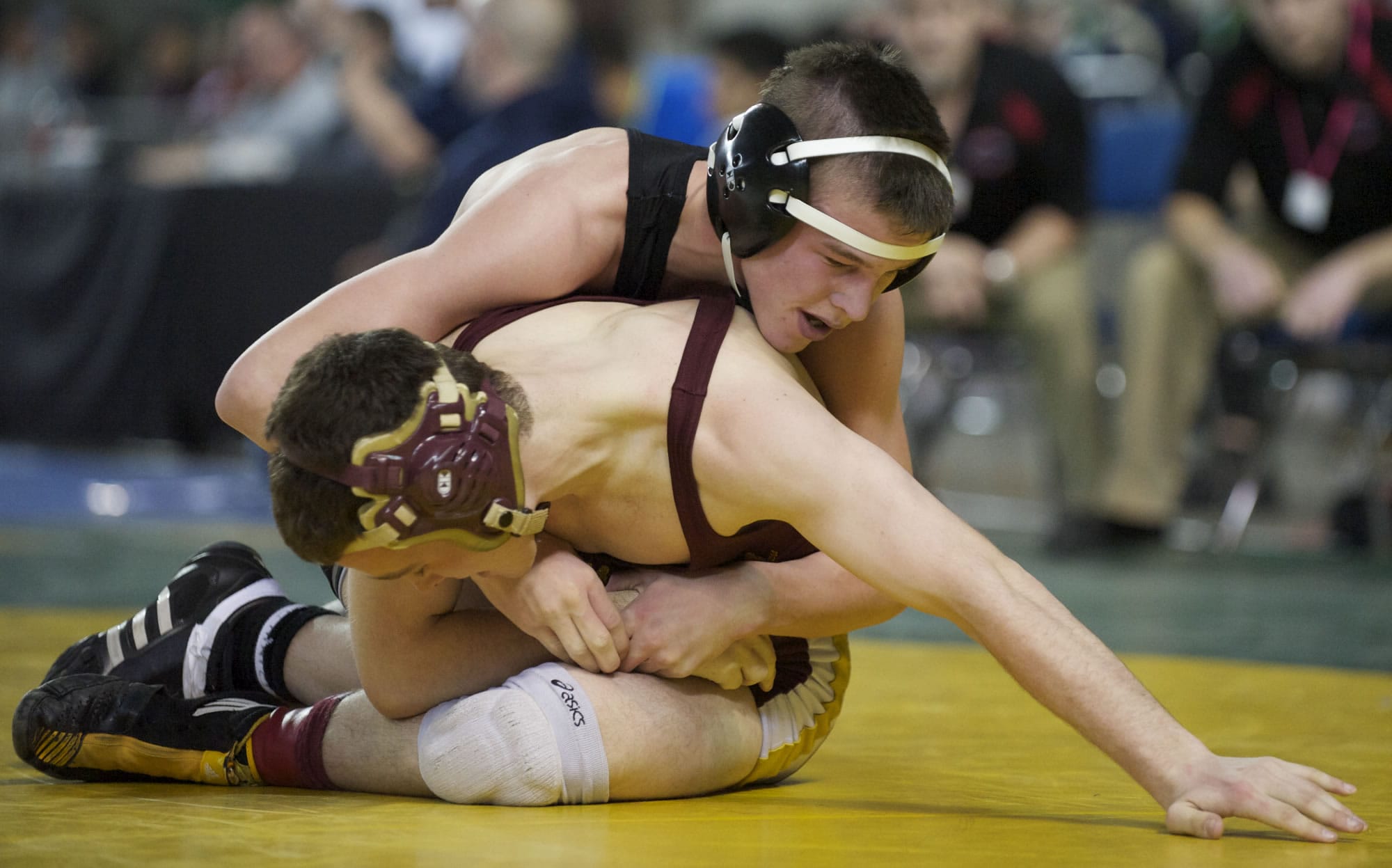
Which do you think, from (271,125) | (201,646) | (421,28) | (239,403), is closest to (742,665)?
(239,403)

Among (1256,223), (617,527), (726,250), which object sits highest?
(1256,223)

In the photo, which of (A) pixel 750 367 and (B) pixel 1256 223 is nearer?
(A) pixel 750 367

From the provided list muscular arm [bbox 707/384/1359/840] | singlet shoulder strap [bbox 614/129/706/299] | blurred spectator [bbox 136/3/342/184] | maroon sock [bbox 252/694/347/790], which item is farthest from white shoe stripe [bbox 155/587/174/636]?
blurred spectator [bbox 136/3/342/184]

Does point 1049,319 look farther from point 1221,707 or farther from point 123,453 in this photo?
point 123,453

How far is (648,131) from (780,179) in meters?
5.90

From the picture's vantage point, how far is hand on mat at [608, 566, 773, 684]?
2311 mm

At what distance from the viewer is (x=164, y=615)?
2.78 meters

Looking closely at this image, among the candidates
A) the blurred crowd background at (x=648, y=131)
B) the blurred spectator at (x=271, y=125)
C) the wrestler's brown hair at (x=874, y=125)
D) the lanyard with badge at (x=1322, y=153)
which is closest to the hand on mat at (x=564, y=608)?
the wrestler's brown hair at (x=874, y=125)

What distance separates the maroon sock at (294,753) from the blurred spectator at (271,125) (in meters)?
6.20

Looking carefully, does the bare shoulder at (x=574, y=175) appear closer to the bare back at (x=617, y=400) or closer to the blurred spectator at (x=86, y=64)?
the bare back at (x=617, y=400)

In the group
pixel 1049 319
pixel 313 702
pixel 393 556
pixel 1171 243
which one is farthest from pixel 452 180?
pixel 393 556

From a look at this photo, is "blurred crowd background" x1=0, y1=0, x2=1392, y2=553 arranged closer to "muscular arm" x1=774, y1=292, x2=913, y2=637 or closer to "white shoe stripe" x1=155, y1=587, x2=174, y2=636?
"white shoe stripe" x1=155, y1=587, x2=174, y2=636

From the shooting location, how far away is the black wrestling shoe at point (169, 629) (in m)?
2.74

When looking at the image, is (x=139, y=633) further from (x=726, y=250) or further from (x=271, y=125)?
(x=271, y=125)
